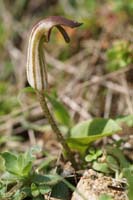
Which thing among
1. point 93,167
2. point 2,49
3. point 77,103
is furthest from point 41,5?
point 93,167

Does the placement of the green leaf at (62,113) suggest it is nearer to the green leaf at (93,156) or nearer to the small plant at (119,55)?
the green leaf at (93,156)

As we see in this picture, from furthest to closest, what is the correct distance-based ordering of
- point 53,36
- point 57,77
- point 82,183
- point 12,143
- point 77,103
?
point 53,36 → point 57,77 → point 77,103 → point 12,143 → point 82,183

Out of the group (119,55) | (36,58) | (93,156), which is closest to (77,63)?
(119,55)

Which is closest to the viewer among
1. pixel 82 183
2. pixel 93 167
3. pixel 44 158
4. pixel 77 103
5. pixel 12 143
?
pixel 82 183

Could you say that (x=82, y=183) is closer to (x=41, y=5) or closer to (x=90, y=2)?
(x=90, y=2)

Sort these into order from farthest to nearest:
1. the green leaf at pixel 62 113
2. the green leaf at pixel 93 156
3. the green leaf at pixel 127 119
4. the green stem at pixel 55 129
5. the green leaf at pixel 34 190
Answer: the green leaf at pixel 62 113, the green leaf at pixel 127 119, the green leaf at pixel 93 156, the green stem at pixel 55 129, the green leaf at pixel 34 190

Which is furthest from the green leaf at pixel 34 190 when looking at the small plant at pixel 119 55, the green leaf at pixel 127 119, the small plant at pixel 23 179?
the small plant at pixel 119 55

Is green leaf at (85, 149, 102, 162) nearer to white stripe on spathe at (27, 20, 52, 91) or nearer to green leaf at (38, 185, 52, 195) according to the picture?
green leaf at (38, 185, 52, 195)
